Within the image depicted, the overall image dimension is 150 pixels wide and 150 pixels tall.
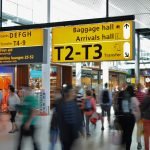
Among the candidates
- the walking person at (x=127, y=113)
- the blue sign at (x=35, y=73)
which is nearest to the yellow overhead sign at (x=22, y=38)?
the walking person at (x=127, y=113)

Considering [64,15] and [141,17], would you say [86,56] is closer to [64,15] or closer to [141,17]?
[64,15]

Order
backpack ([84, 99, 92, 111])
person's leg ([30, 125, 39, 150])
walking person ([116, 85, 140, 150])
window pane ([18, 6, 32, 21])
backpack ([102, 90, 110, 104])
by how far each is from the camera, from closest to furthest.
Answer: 1. person's leg ([30, 125, 39, 150])
2. walking person ([116, 85, 140, 150])
3. backpack ([84, 99, 92, 111])
4. backpack ([102, 90, 110, 104])
5. window pane ([18, 6, 32, 21])

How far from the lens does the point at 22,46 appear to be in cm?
1127

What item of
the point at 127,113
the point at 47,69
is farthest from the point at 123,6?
the point at 47,69

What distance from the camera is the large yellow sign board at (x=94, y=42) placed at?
9.62 meters

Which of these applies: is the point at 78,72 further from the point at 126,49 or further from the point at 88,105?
the point at 126,49

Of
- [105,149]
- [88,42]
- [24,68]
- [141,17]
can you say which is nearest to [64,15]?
[141,17]

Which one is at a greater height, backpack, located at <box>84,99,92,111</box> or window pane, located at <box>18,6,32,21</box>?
window pane, located at <box>18,6,32,21</box>

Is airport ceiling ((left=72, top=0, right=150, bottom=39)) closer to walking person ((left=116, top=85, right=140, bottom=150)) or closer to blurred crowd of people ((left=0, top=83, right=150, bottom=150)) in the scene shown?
walking person ((left=116, top=85, right=140, bottom=150))

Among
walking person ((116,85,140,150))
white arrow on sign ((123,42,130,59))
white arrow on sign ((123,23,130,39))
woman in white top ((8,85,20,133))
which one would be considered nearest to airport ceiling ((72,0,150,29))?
white arrow on sign ((123,23,130,39))

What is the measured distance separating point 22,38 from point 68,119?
15.5 feet

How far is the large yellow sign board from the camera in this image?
962 centimetres

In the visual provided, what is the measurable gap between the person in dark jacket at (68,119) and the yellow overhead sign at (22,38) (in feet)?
13.7

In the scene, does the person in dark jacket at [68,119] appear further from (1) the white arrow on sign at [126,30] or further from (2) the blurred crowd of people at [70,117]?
(1) the white arrow on sign at [126,30]
